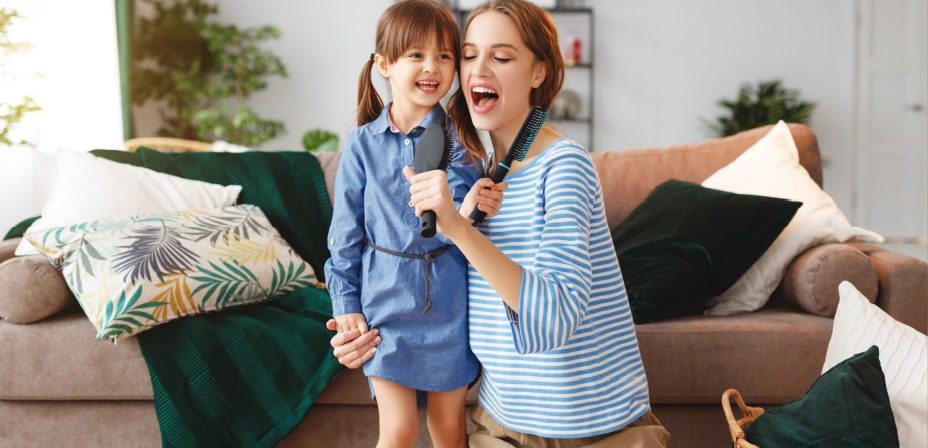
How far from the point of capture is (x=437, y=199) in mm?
887

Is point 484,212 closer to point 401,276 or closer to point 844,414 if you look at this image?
point 401,276

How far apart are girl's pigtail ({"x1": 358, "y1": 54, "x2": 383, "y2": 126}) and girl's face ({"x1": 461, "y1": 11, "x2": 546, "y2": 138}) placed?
306 millimetres

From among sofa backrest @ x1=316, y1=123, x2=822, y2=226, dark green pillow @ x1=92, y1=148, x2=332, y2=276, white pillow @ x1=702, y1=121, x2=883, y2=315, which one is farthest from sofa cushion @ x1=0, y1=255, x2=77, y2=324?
white pillow @ x1=702, y1=121, x2=883, y2=315

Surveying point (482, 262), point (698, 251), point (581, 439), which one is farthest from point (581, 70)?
point (482, 262)

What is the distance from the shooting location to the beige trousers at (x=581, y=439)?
1.10m

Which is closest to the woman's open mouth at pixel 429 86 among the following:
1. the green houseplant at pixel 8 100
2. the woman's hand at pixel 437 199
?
the woman's hand at pixel 437 199

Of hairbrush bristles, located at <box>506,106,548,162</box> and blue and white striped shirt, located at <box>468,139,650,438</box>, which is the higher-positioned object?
hairbrush bristles, located at <box>506,106,548,162</box>

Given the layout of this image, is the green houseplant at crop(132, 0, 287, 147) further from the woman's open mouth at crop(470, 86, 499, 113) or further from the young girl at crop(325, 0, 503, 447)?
the woman's open mouth at crop(470, 86, 499, 113)

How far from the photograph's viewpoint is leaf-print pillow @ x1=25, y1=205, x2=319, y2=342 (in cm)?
168

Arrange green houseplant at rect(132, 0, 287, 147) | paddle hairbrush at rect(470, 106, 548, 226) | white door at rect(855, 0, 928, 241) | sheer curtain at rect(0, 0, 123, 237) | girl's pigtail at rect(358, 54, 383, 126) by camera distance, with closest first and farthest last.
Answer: paddle hairbrush at rect(470, 106, 548, 226)
girl's pigtail at rect(358, 54, 383, 126)
sheer curtain at rect(0, 0, 123, 237)
green houseplant at rect(132, 0, 287, 147)
white door at rect(855, 0, 928, 241)

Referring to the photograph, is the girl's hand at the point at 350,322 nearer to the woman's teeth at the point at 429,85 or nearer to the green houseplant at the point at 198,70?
the woman's teeth at the point at 429,85

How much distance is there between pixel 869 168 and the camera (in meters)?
5.80

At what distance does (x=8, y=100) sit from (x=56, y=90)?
1.62 feet

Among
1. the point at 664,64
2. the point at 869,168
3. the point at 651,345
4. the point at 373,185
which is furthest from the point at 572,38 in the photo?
the point at 373,185
